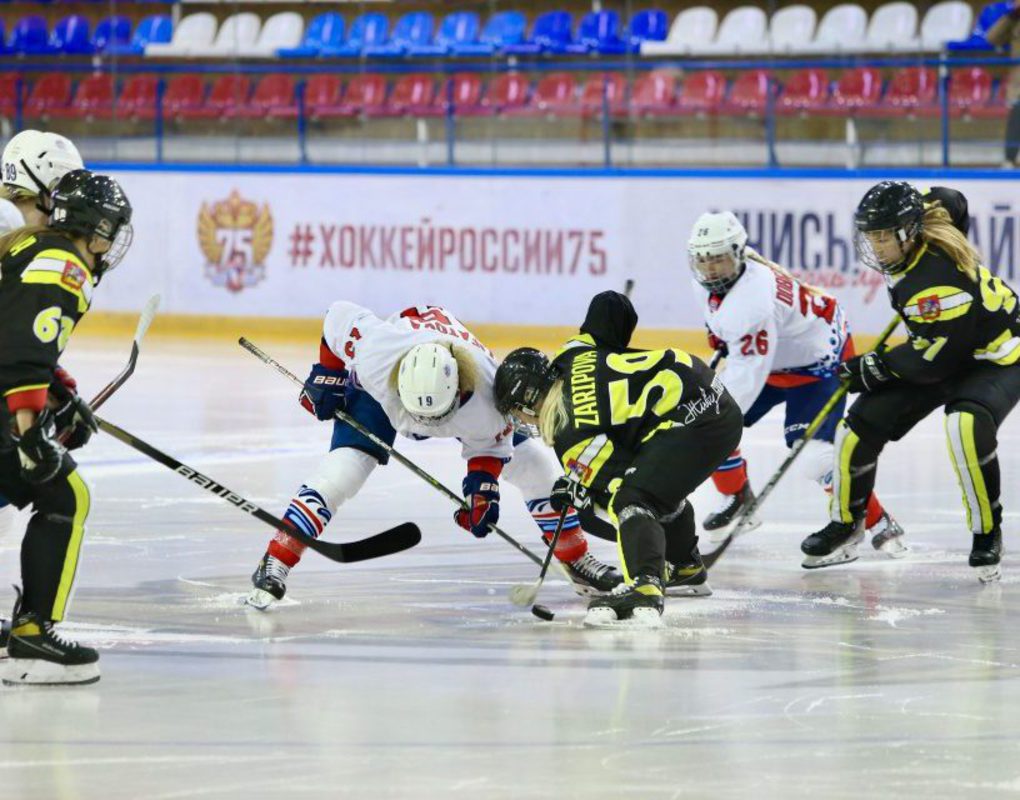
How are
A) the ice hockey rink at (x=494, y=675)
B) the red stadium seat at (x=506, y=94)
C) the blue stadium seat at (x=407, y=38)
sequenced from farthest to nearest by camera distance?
the blue stadium seat at (x=407, y=38) → the red stadium seat at (x=506, y=94) → the ice hockey rink at (x=494, y=675)

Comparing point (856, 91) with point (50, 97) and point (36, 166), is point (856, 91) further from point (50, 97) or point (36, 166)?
point (36, 166)

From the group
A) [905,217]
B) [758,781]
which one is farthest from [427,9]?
[758,781]

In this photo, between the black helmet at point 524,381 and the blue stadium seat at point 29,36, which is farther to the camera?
the blue stadium seat at point 29,36

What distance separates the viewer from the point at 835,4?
13.1 metres

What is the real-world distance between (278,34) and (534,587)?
10.0m

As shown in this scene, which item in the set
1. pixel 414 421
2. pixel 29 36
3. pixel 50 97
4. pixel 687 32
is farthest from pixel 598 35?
pixel 414 421

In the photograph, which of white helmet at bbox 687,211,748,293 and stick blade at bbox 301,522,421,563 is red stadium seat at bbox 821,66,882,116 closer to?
white helmet at bbox 687,211,748,293

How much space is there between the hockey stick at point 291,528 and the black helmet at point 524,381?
565 mm

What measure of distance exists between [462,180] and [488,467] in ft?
27.4

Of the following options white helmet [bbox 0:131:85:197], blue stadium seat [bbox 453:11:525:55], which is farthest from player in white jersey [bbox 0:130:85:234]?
blue stadium seat [bbox 453:11:525:55]

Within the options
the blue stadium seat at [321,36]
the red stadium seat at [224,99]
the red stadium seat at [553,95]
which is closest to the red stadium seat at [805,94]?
the red stadium seat at [553,95]

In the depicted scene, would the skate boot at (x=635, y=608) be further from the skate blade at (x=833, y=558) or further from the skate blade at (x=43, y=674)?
the skate blade at (x=43, y=674)

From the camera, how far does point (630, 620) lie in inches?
206

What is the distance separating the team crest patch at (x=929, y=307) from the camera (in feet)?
19.5
